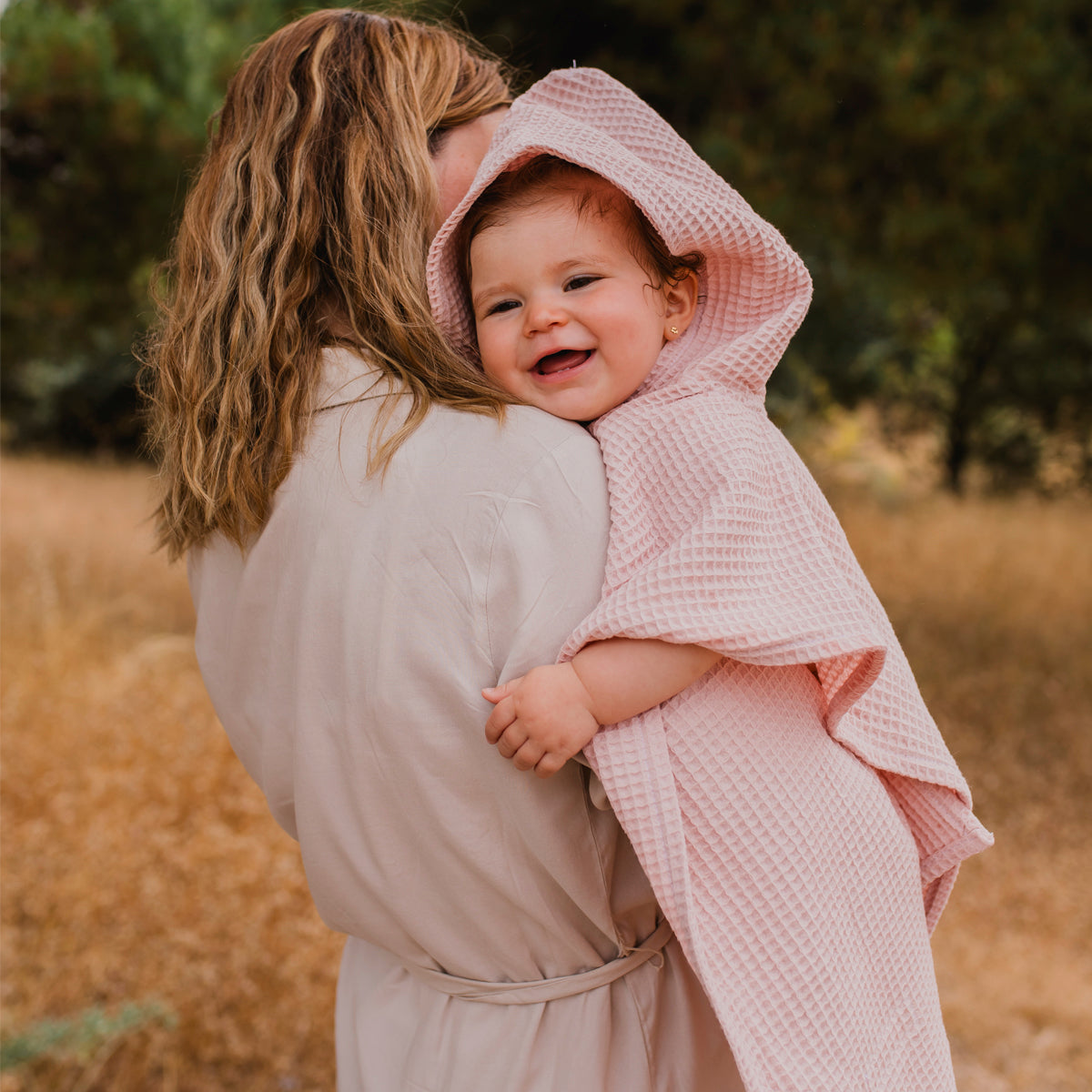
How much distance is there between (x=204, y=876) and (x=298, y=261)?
2.65m

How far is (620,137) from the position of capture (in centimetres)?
128

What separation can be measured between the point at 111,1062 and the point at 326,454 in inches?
89.5

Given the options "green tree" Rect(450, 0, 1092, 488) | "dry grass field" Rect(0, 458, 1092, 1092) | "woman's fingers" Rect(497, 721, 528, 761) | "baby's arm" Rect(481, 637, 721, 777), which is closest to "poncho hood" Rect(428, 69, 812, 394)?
"baby's arm" Rect(481, 637, 721, 777)

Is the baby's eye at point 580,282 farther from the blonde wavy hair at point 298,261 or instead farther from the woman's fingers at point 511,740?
the woman's fingers at point 511,740

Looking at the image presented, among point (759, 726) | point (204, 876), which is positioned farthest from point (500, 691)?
point (204, 876)

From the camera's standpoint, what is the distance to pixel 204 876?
3.40 metres

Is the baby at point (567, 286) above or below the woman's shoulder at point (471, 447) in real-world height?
above

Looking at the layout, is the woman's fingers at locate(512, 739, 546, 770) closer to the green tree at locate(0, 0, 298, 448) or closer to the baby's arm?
the baby's arm

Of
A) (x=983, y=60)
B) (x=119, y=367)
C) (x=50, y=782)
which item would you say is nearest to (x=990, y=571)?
(x=983, y=60)

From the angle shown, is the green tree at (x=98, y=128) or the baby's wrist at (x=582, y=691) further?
the green tree at (x=98, y=128)

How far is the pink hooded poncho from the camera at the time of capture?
105cm

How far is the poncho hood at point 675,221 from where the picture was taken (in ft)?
4.01

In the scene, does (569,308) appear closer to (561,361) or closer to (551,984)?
(561,361)

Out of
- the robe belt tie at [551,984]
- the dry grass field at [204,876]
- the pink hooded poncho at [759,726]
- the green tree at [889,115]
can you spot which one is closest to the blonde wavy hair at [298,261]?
the pink hooded poncho at [759,726]
